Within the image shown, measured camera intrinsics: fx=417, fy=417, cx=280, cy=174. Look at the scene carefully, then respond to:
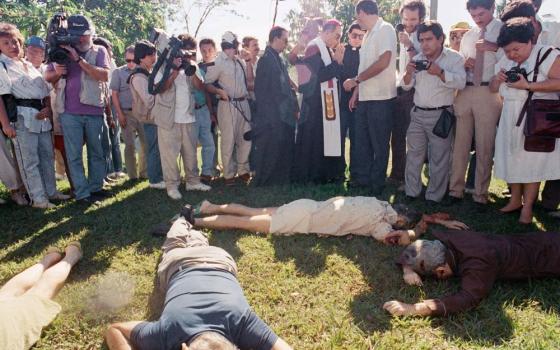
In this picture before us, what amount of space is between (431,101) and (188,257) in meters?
3.34

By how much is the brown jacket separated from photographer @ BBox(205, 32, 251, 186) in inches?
136

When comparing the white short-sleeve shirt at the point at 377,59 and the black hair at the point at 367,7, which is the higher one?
the black hair at the point at 367,7

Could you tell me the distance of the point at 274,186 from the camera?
Result: 19.2 feet

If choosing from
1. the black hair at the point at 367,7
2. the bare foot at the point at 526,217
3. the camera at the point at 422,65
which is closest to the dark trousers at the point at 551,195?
the bare foot at the point at 526,217

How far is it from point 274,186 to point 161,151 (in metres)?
1.59

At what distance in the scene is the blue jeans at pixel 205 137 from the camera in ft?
20.3

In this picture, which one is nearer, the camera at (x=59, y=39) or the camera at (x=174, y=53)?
the camera at (x=59, y=39)

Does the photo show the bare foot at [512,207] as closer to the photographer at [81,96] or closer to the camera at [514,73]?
the camera at [514,73]

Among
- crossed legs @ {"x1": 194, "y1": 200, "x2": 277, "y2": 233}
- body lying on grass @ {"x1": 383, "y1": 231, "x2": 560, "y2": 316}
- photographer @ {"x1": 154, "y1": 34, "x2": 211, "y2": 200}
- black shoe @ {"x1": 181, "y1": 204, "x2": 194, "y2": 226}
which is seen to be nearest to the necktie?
body lying on grass @ {"x1": 383, "y1": 231, "x2": 560, "y2": 316}

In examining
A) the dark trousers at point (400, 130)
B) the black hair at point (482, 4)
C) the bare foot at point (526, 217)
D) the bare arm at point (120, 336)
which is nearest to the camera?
the bare arm at point (120, 336)

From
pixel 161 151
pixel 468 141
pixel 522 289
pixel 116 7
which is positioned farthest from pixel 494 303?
pixel 116 7

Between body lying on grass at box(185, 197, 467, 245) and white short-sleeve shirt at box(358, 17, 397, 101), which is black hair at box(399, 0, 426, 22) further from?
body lying on grass at box(185, 197, 467, 245)

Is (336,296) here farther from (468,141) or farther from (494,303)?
(468,141)

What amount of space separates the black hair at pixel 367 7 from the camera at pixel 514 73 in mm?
1712
